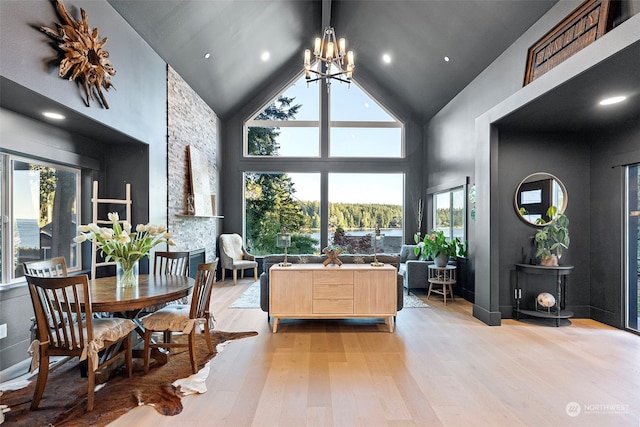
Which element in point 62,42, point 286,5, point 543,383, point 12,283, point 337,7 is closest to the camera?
point 543,383

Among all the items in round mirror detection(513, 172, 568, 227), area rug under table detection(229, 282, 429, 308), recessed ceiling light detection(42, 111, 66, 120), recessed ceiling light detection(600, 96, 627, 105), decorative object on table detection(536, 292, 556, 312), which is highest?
recessed ceiling light detection(600, 96, 627, 105)

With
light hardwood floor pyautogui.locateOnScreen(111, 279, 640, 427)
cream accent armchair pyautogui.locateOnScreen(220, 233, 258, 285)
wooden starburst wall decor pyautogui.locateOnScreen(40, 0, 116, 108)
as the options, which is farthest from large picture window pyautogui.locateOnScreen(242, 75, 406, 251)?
wooden starburst wall decor pyautogui.locateOnScreen(40, 0, 116, 108)

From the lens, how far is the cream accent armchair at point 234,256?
706 cm

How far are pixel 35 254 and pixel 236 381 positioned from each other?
2.58 meters

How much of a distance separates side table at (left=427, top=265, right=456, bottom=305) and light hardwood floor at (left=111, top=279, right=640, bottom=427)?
4.00 ft

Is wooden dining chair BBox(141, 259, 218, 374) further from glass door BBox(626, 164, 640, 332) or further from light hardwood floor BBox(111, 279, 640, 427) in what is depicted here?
glass door BBox(626, 164, 640, 332)

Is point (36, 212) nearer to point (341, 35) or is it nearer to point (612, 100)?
point (612, 100)

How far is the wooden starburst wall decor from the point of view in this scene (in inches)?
114

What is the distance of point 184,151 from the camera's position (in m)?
5.75

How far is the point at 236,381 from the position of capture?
9.08 ft

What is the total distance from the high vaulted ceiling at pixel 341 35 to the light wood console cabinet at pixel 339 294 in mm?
3461

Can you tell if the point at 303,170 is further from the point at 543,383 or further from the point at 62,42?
the point at 543,383

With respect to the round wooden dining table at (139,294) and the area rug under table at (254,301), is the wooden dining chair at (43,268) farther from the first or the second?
the area rug under table at (254,301)

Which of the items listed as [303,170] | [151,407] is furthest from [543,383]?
[303,170]
